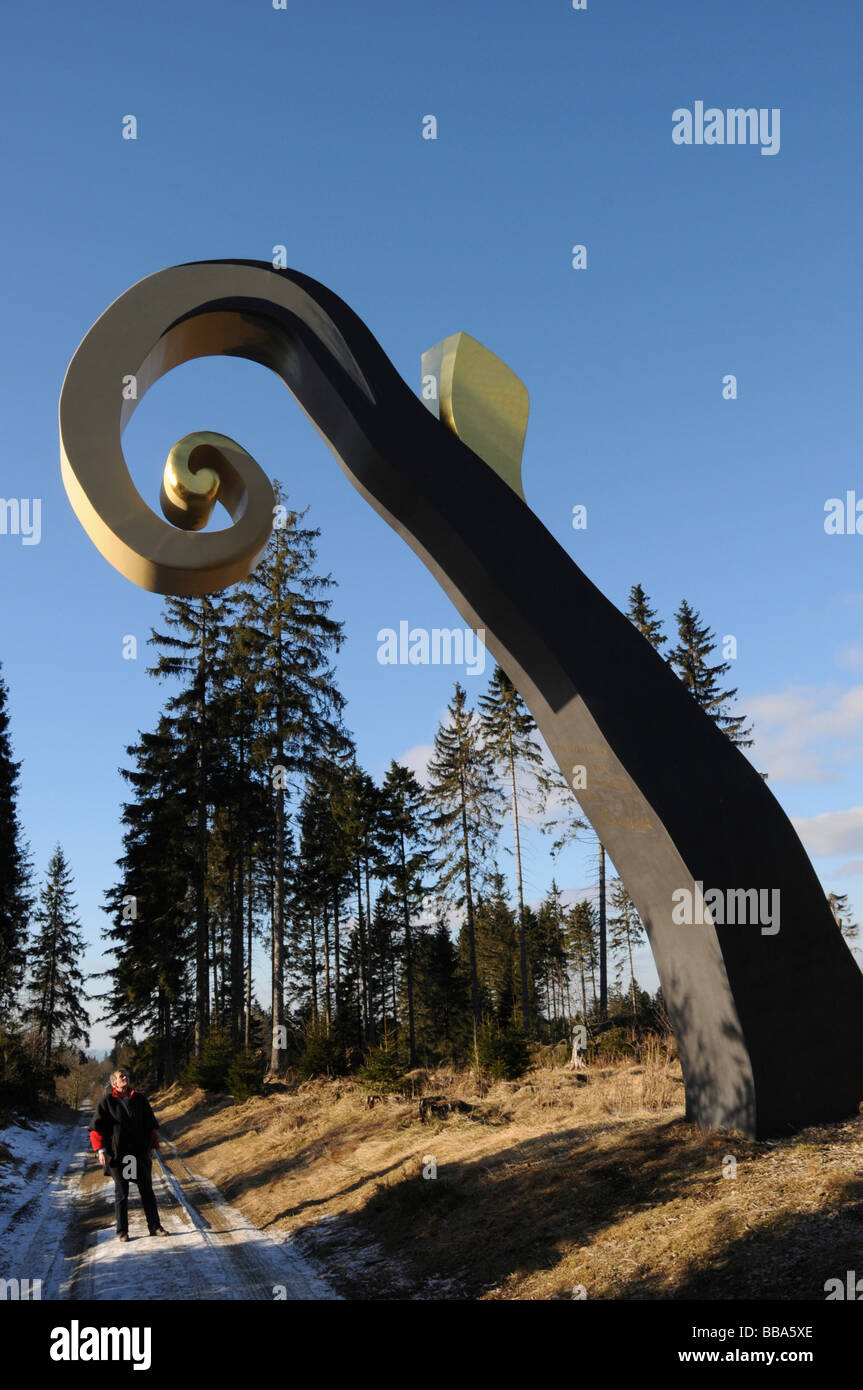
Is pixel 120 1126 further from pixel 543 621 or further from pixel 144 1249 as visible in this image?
pixel 543 621

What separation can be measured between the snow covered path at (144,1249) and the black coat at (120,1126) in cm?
66

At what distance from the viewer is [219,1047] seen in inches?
867

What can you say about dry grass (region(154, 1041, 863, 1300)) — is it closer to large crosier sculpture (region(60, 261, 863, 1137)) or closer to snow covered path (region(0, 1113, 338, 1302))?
snow covered path (region(0, 1113, 338, 1302))

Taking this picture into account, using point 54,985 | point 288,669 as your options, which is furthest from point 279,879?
point 54,985

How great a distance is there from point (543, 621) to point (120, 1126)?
524 cm

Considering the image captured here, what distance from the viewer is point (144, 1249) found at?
6887 mm

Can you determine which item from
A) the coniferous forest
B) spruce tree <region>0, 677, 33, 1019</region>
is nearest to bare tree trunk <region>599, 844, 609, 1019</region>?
the coniferous forest

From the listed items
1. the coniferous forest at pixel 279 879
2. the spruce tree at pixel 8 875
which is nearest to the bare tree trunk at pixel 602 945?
the coniferous forest at pixel 279 879

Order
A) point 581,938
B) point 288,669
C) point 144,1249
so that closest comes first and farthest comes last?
point 144,1249
point 288,669
point 581,938

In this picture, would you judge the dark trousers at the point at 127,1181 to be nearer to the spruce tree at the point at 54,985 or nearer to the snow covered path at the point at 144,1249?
the snow covered path at the point at 144,1249

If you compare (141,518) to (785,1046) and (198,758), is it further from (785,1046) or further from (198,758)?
(198,758)

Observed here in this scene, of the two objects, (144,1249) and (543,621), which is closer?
(144,1249)

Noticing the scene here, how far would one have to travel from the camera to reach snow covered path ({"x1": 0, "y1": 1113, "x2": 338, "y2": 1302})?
5.83m

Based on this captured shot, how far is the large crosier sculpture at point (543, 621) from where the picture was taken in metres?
7.01
